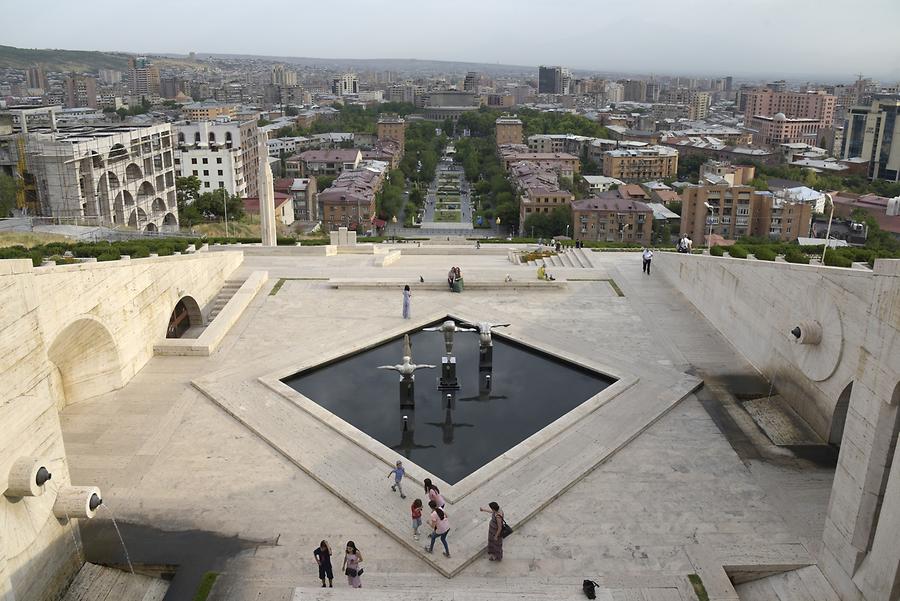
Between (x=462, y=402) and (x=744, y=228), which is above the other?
(x=462, y=402)

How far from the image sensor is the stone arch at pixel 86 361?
15.7 m

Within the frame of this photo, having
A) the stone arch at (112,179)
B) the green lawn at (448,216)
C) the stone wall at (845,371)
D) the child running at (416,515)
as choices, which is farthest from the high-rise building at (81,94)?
the child running at (416,515)

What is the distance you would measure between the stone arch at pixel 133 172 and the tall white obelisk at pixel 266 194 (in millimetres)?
24505

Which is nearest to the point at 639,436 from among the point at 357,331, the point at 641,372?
the point at 641,372

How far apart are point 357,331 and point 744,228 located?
70.3 meters

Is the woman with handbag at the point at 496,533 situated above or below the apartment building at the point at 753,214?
above

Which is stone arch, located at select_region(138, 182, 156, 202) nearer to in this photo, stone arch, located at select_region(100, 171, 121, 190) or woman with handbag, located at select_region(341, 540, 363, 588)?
stone arch, located at select_region(100, 171, 121, 190)

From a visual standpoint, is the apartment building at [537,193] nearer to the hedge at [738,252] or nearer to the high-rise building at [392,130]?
the high-rise building at [392,130]

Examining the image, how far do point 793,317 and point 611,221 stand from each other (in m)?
62.6

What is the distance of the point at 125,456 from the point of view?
45.3ft

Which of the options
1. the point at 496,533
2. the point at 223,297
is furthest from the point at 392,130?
the point at 496,533

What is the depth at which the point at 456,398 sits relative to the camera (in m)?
17.1

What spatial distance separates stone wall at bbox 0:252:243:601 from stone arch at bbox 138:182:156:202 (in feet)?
110

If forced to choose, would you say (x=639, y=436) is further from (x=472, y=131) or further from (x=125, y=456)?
(x=472, y=131)
